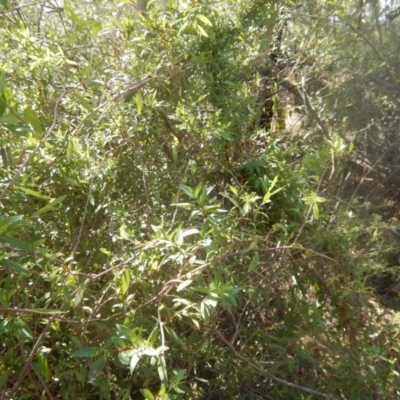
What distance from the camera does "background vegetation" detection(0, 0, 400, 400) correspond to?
5.91ft

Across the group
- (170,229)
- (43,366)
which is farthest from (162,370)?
(170,229)

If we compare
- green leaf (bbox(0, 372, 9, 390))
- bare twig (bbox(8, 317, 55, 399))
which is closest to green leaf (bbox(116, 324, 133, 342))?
bare twig (bbox(8, 317, 55, 399))

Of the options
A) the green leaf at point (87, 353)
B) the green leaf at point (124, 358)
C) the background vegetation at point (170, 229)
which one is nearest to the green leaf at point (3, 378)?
the background vegetation at point (170, 229)

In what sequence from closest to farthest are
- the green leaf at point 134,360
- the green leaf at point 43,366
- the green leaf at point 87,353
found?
1. the green leaf at point 134,360
2. the green leaf at point 87,353
3. the green leaf at point 43,366

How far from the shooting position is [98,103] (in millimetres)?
2139

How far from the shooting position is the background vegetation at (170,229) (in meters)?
1.80

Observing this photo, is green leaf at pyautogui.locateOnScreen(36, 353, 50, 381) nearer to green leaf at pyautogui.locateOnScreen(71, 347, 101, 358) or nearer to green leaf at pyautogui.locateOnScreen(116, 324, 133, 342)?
green leaf at pyautogui.locateOnScreen(71, 347, 101, 358)

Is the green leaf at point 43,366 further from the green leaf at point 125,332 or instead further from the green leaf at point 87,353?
the green leaf at point 125,332

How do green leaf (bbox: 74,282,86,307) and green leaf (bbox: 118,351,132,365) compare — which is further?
green leaf (bbox: 74,282,86,307)

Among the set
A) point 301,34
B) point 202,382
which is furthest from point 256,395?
point 301,34

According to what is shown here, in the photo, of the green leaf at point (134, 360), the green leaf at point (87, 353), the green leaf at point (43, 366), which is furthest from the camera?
the green leaf at point (43, 366)

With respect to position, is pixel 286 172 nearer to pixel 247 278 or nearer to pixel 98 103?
pixel 247 278

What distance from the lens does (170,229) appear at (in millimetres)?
1962

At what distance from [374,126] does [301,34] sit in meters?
1.15
